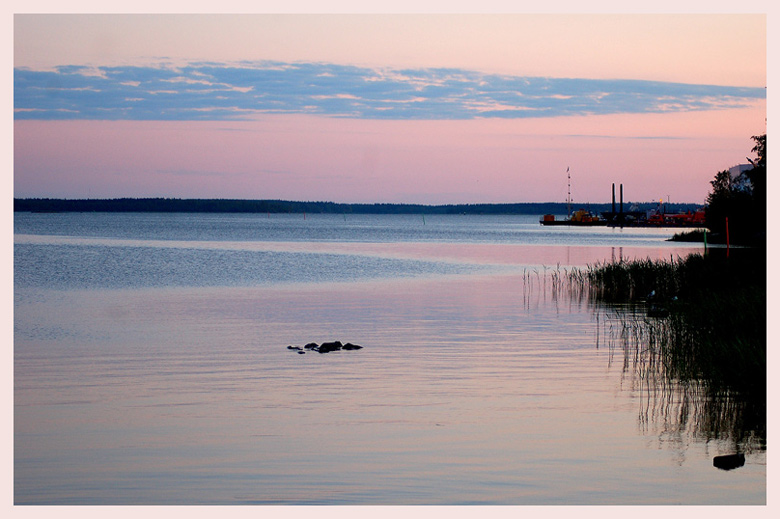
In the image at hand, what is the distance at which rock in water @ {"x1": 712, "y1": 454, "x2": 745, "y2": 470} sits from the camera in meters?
10.6

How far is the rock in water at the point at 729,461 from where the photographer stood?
10.6 m

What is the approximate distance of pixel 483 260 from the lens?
58031 mm

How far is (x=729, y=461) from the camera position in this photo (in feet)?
35.0

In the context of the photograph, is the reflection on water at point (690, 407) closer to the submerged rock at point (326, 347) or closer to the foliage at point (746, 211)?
the submerged rock at point (326, 347)

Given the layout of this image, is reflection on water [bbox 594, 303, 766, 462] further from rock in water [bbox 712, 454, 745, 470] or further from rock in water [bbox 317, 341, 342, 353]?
rock in water [bbox 317, 341, 342, 353]

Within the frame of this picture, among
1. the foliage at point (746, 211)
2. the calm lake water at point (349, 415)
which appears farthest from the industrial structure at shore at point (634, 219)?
the calm lake water at point (349, 415)

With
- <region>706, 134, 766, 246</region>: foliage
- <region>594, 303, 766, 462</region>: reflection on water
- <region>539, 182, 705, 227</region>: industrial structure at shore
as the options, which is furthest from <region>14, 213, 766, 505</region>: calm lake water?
<region>539, 182, 705, 227</region>: industrial structure at shore

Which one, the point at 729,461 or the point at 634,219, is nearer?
the point at 729,461

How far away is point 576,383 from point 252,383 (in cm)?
530

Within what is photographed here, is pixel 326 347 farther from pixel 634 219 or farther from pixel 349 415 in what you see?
pixel 634 219

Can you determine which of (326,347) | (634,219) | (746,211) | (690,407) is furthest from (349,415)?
(634,219)

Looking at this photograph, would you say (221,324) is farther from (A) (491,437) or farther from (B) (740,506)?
(B) (740,506)

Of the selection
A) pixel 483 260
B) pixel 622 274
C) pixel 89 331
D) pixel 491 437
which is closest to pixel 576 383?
pixel 491 437

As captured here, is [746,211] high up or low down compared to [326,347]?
up
